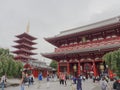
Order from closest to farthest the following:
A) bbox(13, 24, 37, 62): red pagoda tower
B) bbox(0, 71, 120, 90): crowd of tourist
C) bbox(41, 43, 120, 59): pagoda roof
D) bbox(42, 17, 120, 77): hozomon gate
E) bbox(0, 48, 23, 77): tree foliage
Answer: bbox(0, 71, 120, 90): crowd of tourist → bbox(0, 48, 23, 77): tree foliage → bbox(41, 43, 120, 59): pagoda roof → bbox(42, 17, 120, 77): hozomon gate → bbox(13, 24, 37, 62): red pagoda tower

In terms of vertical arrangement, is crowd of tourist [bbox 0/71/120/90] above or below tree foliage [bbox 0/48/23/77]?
below

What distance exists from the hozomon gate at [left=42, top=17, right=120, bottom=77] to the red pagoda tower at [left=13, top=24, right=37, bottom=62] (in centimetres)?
1960

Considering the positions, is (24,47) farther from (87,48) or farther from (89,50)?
(89,50)

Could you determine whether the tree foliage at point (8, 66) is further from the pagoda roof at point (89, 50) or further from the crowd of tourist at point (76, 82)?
the pagoda roof at point (89, 50)

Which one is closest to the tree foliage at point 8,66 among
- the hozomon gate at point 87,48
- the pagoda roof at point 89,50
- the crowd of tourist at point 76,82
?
the crowd of tourist at point 76,82

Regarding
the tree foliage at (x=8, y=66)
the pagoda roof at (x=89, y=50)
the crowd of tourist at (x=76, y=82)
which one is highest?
the pagoda roof at (x=89, y=50)

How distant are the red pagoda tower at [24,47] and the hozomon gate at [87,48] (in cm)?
1960

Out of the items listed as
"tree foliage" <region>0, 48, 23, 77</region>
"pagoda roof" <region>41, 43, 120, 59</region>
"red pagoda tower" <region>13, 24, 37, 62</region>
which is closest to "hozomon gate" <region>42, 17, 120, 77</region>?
"pagoda roof" <region>41, 43, 120, 59</region>

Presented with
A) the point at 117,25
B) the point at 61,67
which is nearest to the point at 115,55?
the point at 117,25

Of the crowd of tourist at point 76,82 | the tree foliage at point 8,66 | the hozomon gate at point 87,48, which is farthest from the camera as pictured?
the hozomon gate at point 87,48

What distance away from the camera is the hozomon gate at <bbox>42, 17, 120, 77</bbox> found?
24172 millimetres

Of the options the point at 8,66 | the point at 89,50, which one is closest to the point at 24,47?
the point at 89,50

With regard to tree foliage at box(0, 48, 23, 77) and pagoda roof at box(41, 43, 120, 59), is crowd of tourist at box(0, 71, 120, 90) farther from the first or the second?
pagoda roof at box(41, 43, 120, 59)

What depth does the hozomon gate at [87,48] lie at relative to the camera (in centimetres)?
2417
